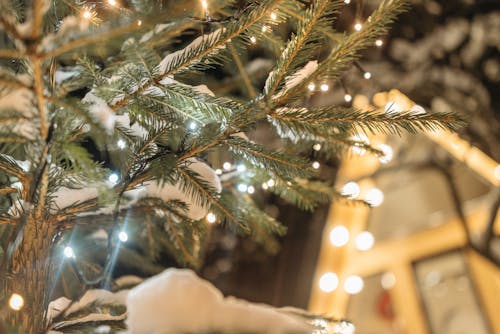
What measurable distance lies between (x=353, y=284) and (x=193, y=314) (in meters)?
2.99

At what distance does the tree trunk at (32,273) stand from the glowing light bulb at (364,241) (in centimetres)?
308

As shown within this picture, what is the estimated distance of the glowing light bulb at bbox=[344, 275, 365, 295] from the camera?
3.52 metres

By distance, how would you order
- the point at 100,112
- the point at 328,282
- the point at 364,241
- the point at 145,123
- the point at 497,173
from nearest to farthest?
the point at 100,112 < the point at 145,123 < the point at 497,173 < the point at 328,282 < the point at 364,241

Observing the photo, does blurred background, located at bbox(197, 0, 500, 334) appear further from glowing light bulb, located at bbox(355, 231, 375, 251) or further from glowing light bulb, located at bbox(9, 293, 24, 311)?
glowing light bulb, located at bbox(9, 293, 24, 311)

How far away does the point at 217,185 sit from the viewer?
3.45ft

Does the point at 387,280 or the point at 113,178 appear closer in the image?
the point at 113,178

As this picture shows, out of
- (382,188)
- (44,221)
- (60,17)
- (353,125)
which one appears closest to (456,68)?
(382,188)

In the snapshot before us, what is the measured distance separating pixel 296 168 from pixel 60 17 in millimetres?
764

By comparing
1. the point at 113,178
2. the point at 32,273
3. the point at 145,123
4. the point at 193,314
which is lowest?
the point at 193,314

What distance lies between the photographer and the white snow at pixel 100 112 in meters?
0.76

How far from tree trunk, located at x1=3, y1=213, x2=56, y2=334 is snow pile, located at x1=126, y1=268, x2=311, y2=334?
23cm

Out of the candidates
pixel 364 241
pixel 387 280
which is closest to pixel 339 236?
pixel 364 241

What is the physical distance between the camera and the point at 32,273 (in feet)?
3.14

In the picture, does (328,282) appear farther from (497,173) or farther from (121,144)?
(121,144)
